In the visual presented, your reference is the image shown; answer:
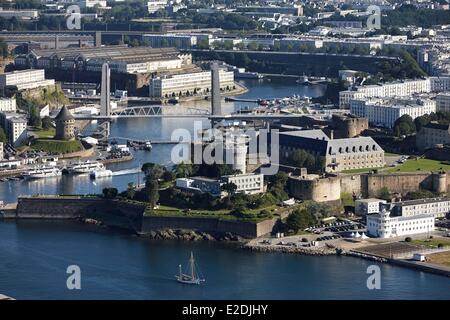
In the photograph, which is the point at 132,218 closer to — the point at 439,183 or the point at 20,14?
the point at 439,183

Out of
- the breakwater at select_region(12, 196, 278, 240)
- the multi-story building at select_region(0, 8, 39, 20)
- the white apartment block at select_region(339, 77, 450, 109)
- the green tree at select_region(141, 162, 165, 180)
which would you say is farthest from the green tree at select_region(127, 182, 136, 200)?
the multi-story building at select_region(0, 8, 39, 20)

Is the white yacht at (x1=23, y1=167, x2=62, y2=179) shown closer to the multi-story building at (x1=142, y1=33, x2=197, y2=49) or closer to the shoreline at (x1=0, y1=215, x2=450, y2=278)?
the shoreline at (x1=0, y1=215, x2=450, y2=278)

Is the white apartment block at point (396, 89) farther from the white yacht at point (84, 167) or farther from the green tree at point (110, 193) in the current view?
the green tree at point (110, 193)

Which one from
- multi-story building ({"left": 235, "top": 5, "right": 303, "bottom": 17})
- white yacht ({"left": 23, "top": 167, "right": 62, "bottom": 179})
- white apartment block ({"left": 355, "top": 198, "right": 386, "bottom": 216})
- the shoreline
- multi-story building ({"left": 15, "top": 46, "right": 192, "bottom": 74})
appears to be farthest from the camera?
multi-story building ({"left": 235, "top": 5, "right": 303, "bottom": 17})

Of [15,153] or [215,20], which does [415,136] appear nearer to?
[15,153]

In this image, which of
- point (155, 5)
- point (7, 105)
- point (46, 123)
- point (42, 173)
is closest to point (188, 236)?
point (42, 173)

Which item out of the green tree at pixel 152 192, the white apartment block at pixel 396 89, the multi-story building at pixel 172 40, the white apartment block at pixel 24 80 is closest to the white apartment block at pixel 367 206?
→ the green tree at pixel 152 192
